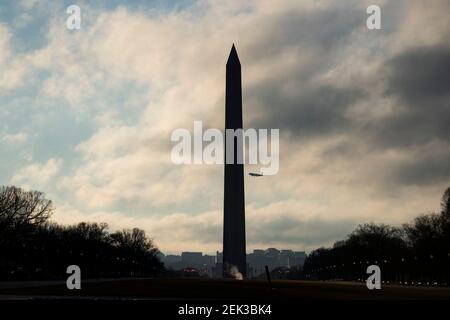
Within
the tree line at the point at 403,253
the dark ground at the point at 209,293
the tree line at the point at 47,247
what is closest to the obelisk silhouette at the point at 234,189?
the dark ground at the point at 209,293

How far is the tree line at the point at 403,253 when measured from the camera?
94.0m

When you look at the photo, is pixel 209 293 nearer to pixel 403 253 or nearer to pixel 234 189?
pixel 234 189

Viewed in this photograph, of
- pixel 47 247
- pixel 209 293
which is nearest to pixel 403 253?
pixel 47 247

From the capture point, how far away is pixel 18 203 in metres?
89.4

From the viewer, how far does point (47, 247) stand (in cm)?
11325

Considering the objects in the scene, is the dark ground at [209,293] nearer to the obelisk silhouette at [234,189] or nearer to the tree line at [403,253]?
the obelisk silhouette at [234,189]

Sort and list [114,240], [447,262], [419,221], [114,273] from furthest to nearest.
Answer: [114,240] < [114,273] < [419,221] < [447,262]

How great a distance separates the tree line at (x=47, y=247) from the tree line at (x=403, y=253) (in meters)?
59.9

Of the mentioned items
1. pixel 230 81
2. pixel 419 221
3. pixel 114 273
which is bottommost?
pixel 114 273
